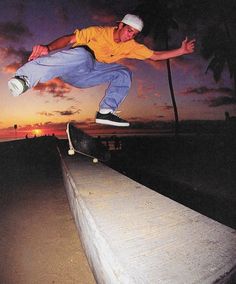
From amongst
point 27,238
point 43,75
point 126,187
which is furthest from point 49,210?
point 43,75

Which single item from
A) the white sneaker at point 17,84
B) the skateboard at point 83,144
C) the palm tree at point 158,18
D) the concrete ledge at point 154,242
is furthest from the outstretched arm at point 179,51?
the palm tree at point 158,18

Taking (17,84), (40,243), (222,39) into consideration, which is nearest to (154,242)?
(40,243)

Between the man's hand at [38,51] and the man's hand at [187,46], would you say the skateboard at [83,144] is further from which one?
the man's hand at [187,46]

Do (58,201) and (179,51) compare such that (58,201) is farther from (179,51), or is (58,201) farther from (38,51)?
(179,51)

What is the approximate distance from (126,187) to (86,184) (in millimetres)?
534

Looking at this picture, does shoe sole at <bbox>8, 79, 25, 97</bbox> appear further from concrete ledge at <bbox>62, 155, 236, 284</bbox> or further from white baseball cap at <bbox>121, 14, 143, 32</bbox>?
white baseball cap at <bbox>121, 14, 143, 32</bbox>

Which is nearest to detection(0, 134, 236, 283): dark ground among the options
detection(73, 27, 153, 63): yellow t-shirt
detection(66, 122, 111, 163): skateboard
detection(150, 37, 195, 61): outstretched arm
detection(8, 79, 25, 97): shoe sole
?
detection(66, 122, 111, 163): skateboard

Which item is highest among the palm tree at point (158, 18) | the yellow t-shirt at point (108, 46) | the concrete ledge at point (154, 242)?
the palm tree at point (158, 18)

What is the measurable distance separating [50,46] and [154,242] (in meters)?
3.49

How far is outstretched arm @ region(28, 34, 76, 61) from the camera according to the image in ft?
13.0

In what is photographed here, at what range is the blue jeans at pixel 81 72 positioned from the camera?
3.85 meters

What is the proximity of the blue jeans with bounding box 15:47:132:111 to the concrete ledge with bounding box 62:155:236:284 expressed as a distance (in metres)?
2.10

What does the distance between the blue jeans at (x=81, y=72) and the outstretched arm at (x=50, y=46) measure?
0.48 feet

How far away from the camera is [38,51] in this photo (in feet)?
13.1
